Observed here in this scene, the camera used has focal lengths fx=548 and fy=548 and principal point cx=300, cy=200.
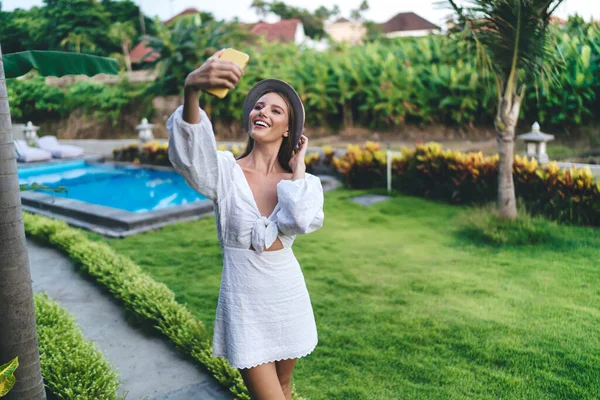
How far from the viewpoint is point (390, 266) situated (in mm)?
5203

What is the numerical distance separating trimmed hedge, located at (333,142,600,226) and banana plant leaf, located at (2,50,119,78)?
514 centimetres

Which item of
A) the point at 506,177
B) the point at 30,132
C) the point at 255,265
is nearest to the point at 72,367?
the point at 255,265

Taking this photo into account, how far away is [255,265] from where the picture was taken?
197 cm

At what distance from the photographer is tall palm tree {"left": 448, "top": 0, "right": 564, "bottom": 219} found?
5.63 m

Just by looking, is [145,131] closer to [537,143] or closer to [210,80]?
[537,143]

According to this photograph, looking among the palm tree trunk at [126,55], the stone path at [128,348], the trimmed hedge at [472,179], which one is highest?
the palm tree trunk at [126,55]

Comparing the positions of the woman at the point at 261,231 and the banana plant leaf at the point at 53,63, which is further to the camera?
the banana plant leaf at the point at 53,63

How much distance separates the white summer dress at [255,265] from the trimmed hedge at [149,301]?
834 millimetres

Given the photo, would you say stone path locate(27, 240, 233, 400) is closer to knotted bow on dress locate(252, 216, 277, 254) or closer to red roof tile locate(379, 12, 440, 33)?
knotted bow on dress locate(252, 216, 277, 254)

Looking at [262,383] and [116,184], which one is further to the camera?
[116,184]

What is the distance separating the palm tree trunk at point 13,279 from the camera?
78.9 inches

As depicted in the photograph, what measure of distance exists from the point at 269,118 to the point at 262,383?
0.97 m

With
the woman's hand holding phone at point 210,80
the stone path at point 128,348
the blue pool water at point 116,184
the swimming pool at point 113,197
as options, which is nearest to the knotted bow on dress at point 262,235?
the woman's hand holding phone at point 210,80

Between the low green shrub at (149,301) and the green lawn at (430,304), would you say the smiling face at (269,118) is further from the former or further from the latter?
the green lawn at (430,304)
